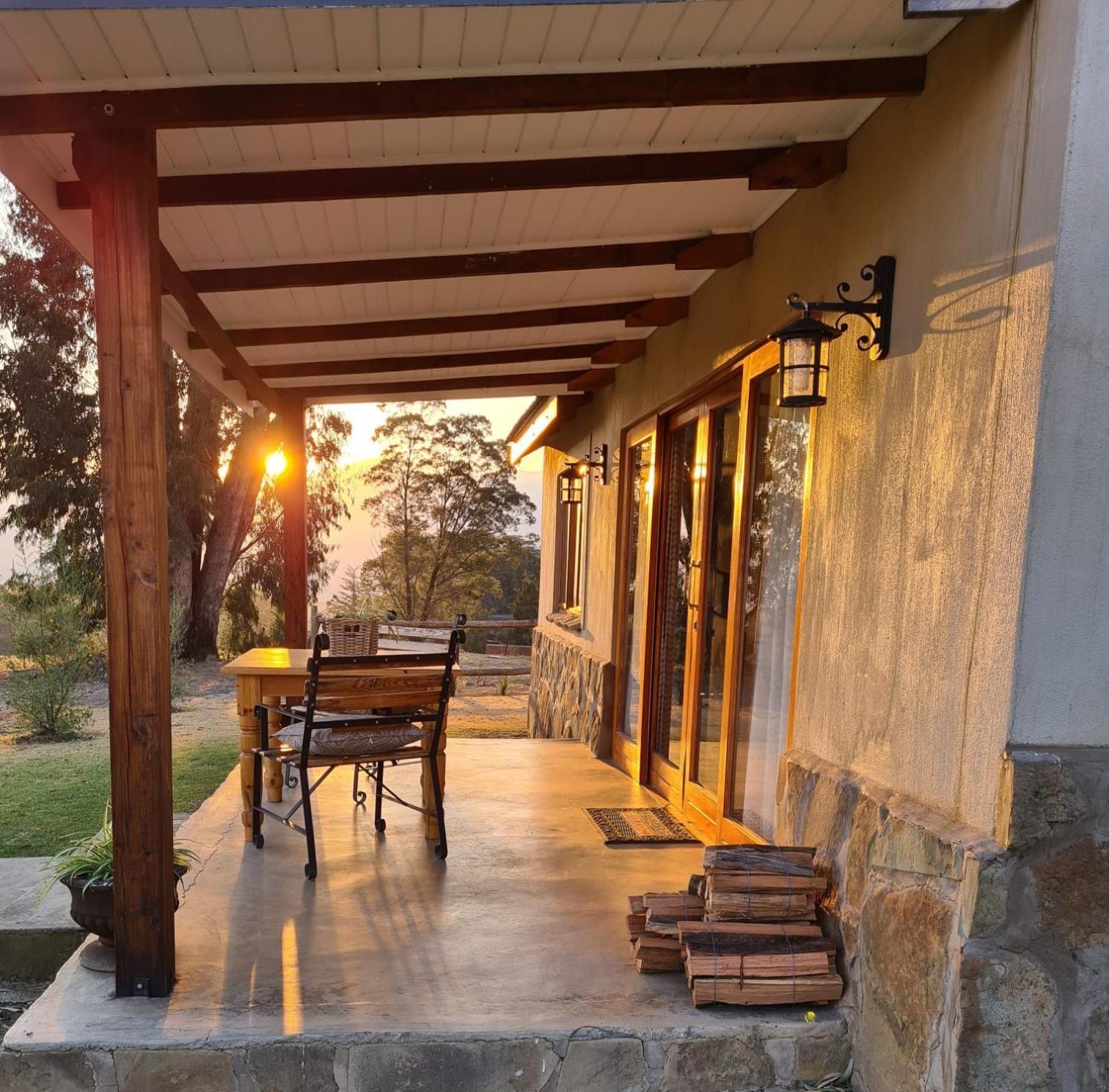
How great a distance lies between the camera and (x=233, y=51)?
2154 mm

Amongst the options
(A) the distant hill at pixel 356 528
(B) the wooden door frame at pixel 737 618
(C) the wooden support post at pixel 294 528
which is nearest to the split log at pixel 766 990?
(B) the wooden door frame at pixel 737 618

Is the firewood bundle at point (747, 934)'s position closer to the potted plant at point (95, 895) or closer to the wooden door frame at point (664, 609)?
the potted plant at point (95, 895)

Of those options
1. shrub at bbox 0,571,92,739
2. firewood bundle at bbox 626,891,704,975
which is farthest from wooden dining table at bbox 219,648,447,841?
shrub at bbox 0,571,92,739

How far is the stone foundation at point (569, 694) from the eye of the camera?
5.79 meters

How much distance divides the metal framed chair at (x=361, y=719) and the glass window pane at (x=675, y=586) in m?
1.32

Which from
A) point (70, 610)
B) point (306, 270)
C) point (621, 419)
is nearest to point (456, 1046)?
point (306, 270)

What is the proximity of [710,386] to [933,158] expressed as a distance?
6.38 ft

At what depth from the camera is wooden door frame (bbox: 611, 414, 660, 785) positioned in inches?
198

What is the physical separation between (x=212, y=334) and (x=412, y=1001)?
3.19 meters

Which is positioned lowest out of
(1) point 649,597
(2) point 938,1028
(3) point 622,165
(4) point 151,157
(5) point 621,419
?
(2) point 938,1028

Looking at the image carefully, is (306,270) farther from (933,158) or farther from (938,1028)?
(938,1028)

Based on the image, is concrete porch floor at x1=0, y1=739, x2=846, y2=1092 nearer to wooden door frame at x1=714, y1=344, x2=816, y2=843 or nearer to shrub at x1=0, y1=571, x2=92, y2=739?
wooden door frame at x1=714, y1=344, x2=816, y2=843

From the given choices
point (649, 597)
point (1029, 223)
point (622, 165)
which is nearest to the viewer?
point (1029, 223)

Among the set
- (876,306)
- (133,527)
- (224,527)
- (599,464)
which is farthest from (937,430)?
(224,527)
